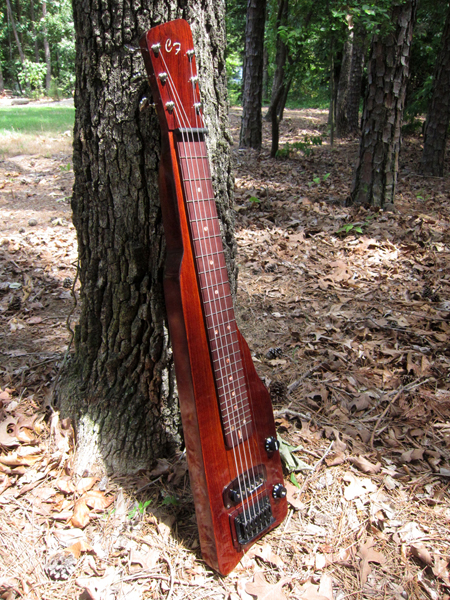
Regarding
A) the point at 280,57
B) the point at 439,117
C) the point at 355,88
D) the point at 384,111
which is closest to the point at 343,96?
the point at 355,88

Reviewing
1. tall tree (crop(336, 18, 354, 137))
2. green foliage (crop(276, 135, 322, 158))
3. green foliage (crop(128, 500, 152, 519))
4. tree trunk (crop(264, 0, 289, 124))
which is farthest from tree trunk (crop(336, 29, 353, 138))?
green foliage (crop(128, 500, 152, 519))

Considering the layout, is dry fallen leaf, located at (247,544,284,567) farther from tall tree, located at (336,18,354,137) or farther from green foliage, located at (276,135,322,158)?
tall tree, located at (336,18,354,137)

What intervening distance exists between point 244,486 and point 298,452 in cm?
53

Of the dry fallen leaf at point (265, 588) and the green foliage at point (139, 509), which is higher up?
the green foliage at point (139, 509)

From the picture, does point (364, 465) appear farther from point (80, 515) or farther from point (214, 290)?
point (80, 515)

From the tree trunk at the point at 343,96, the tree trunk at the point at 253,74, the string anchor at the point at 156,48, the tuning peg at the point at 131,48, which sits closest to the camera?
the string anchor at the point at 156,48

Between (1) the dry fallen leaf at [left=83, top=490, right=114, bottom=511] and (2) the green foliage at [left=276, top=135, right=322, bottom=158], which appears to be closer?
(1) the dry fallen leaf at [left=83, top=490, right=114, bottom=511]

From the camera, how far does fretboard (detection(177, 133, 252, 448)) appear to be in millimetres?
1723

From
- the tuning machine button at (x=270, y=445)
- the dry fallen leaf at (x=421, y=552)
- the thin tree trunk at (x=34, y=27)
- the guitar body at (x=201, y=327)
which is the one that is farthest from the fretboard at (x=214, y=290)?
the thin tree trunk at (x=34, y=27)

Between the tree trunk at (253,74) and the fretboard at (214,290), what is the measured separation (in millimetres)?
7985

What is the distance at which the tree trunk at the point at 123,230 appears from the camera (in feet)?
5.68

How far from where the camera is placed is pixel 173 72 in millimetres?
1634

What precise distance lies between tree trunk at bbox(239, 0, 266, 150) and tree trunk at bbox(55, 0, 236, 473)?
299 inches

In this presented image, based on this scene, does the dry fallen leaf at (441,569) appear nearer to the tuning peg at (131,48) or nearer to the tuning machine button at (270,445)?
the tuning machine button at (270,445)
